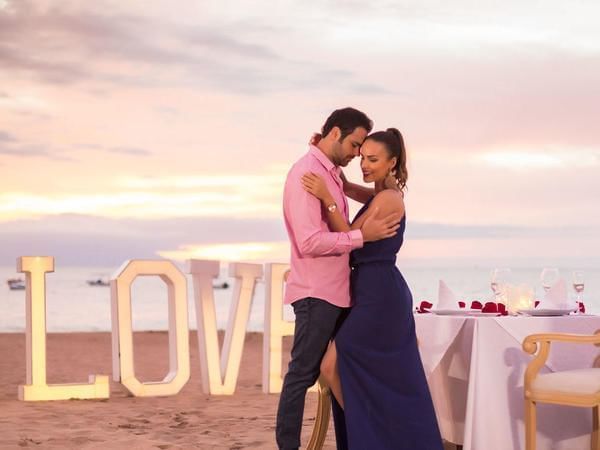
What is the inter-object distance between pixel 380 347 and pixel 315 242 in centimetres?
64

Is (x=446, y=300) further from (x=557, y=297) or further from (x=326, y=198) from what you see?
(x=326, y=198)

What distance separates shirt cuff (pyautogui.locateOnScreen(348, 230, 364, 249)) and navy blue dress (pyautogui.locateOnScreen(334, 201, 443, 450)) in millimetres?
177

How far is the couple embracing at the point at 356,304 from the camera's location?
476cm

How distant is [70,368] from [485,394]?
382 inches

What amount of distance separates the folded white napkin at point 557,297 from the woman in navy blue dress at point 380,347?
112cm

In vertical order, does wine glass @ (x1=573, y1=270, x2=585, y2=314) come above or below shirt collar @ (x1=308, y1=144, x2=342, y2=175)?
below

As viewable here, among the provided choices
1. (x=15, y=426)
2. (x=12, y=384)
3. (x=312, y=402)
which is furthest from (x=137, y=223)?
(x=15, y=426)

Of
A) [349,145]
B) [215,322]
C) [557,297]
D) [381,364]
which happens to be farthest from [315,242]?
[215,322]

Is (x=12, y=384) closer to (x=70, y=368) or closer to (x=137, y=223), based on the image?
(x=70, y=368)

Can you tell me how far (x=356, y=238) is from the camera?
468cm

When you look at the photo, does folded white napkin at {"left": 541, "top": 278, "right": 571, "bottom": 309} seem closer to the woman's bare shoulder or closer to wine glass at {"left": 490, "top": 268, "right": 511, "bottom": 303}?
wine glass at {"left": 490, "top": 268, "right": 511, "bottom": 303}

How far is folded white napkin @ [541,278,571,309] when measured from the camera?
562 centimetres

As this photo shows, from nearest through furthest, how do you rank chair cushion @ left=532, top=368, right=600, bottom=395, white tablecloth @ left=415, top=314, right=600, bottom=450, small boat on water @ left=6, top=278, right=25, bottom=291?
chair cushion @ left=532, top=368, right=600, bottom=395 → white tablecloth @ left=415, top=314, right=600, bottom=450 → small boat on water @ left=6, top=278, right=25, bottom=291

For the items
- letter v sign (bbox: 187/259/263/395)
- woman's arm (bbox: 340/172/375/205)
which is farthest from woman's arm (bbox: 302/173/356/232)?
letter v sign (bbox: 187/259/263/395)
